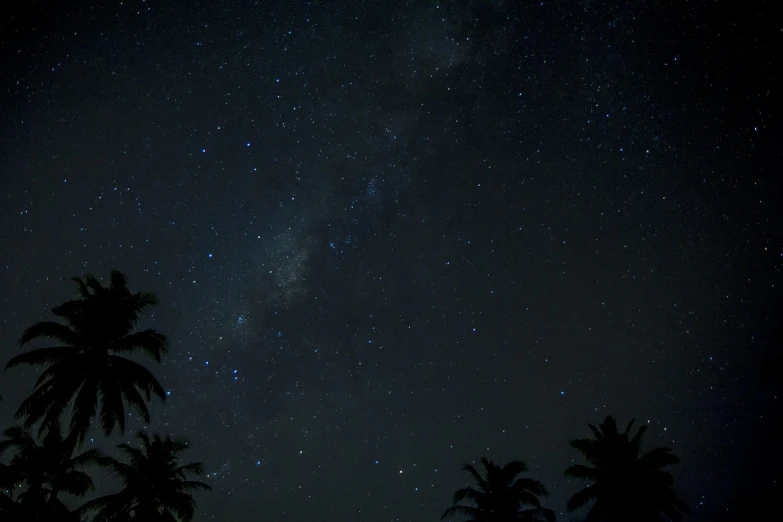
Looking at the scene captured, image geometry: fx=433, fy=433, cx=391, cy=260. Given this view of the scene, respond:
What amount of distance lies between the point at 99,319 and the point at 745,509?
153ft

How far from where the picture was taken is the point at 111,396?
52.3ft

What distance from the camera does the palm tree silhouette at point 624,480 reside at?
21312 millimetres

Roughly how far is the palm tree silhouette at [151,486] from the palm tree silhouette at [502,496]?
13.3m

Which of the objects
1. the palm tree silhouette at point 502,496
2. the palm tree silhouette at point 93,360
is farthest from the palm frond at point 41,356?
the palm tree silhouette at point 502,496

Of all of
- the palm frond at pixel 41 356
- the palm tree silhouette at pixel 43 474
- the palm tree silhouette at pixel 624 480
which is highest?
the palm frond at pixel 41 356

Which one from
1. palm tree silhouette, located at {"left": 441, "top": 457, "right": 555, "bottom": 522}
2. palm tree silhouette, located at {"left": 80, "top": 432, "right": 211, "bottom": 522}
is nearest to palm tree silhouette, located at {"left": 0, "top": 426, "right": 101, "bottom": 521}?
palm tree silhouette, located at {"left": 80, "top": 432, "right": 211, "bottom": 522}

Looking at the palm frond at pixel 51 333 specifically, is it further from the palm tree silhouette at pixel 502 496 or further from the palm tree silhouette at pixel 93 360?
the palm tree silhouette at pixel 502 496

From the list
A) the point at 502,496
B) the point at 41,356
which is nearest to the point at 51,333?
the point at 41,356

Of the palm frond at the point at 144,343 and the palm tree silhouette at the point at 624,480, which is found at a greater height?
the palm frond at the point at 144,343

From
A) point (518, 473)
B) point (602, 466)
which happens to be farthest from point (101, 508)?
point (602, 466)

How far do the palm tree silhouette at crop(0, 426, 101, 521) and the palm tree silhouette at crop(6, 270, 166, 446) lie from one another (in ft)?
4.71

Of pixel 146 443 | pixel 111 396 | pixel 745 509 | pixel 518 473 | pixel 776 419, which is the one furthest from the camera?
pixel 745 509

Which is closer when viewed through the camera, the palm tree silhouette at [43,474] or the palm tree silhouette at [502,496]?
the palm tree silhouette at [43,474]

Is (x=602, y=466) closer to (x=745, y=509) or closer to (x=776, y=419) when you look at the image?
(x=776, y=419)
